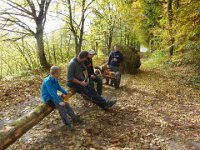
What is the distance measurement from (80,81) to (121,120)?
1.71 metres

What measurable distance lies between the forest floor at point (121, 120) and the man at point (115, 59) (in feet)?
3.42

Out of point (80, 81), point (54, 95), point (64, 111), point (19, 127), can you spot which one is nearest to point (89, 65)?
point (80, 81)

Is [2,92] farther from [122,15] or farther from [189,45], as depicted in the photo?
[122,15]

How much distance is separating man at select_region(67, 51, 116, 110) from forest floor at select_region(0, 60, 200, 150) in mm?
357

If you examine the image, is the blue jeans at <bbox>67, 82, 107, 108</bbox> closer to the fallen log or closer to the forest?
the forest

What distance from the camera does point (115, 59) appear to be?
11.4 meters

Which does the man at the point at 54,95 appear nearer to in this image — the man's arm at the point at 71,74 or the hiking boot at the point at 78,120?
the hiking boot at the point at 78,120

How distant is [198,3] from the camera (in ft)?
41.0

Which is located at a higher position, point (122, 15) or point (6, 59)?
point (122, 15)

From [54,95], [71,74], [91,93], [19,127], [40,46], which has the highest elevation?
[40,46]

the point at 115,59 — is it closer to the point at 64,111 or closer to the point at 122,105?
the point at 122,105

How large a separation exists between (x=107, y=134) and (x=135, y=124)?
1.17 metres

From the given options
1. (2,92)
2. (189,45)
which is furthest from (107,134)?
(189,45)

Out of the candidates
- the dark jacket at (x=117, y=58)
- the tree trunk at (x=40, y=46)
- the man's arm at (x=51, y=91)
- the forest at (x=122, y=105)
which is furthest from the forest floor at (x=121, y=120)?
the tree trunk at (x=40, y=46)
